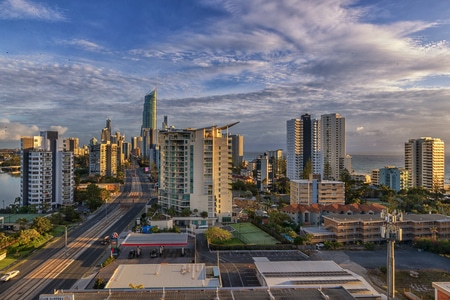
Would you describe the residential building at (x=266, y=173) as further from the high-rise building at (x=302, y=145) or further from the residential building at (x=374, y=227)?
the residential building at (x=374, y=227)

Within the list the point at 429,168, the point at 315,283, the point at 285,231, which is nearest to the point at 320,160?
the point at 429,168

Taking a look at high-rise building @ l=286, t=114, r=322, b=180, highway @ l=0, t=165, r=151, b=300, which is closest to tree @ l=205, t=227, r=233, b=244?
highway @ l=0, t=165, r=151, b=300

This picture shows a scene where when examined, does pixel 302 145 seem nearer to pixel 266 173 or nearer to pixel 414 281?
pixel 266 173

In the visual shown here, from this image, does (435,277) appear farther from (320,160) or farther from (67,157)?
(320,160)

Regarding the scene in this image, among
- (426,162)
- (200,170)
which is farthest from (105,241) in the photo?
(426,162)

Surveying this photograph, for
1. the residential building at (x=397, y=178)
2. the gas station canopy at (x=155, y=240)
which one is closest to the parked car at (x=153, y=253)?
the gas station canopy at (x=155, y=240)
